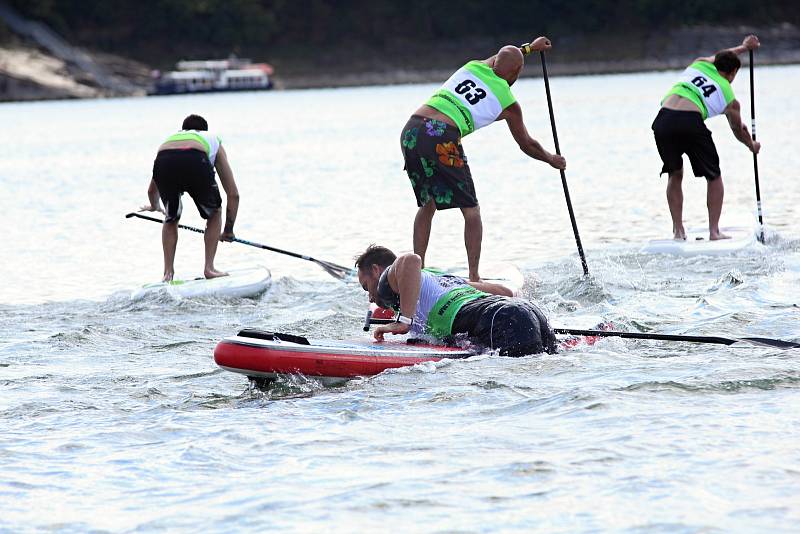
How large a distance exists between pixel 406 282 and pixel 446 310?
0.40 metres

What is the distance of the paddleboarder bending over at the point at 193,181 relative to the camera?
1148cm

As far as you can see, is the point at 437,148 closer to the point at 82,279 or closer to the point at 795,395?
the point at 795,395

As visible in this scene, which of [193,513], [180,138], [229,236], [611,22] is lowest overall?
[193,513]

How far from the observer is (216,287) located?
1138 centimetres

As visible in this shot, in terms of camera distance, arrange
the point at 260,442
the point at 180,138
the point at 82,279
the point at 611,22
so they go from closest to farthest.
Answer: the point at 260,442
the point at 180,138
the point at 82,279
the point at 611,22

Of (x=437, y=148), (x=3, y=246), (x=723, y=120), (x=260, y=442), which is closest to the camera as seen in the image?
(x=260, y=442)

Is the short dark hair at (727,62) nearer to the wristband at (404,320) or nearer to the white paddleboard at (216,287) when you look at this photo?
the white paddleboard at (216,287)

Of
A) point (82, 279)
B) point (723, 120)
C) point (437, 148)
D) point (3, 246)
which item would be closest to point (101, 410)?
point (437, 148)

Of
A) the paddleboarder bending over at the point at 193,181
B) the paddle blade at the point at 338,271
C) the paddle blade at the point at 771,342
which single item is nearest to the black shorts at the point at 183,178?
the paddleboarder bending over at the point at 193,181

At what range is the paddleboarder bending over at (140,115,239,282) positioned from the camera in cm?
1148

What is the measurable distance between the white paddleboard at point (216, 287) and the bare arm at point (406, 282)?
3.95 meters

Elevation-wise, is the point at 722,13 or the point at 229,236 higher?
the point at 722,13

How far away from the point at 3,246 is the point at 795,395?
11969mm

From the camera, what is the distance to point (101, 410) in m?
7.38
